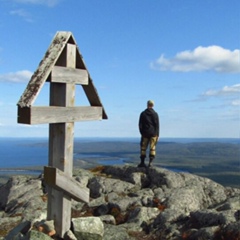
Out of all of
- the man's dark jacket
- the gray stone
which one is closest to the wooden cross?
the gray stone

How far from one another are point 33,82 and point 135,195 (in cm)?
1130

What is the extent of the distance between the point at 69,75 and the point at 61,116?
1.25 m

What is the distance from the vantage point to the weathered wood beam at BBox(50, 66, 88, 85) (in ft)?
30.4

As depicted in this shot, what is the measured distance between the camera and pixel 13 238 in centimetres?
945

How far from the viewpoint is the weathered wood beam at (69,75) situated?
926cm

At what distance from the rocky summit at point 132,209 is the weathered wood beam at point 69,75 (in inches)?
167

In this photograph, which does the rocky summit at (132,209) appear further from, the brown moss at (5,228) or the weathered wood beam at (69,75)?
the weathered wood beam at (69,75)

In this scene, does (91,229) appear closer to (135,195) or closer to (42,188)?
(135,195)

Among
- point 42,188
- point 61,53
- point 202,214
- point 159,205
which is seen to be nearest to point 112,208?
point 159,205

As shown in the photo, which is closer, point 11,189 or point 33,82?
point 33,82

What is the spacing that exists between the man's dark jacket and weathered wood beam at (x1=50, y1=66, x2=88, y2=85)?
1157 centimetres

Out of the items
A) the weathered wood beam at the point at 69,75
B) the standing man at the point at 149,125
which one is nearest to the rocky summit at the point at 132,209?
the standing man at the point at 149,125

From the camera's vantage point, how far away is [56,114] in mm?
9148

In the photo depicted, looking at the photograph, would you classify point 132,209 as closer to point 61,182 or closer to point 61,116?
point 61,182
